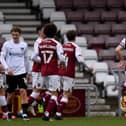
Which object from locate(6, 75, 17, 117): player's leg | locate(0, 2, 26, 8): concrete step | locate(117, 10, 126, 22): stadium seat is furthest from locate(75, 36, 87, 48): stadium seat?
locate(6, 75, 17, 117): player's leg

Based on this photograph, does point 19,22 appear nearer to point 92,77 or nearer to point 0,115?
point 92,77

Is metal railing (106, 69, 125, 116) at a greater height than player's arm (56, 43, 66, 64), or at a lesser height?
lesser

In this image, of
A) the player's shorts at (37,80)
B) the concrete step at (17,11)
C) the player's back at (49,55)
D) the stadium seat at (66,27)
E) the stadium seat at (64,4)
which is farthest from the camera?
the concrete step at (17,11)

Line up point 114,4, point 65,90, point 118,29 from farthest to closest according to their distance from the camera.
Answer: point 114,4
point 118,29
point 65,90

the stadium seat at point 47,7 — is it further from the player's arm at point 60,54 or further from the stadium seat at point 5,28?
the player's arm at point 60,54

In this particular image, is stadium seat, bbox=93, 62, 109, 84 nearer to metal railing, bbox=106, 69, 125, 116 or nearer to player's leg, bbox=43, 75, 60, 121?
metal railing, bbox=106, 69, 125, 116

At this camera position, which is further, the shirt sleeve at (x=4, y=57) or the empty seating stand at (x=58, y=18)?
the empty seating stand at (x=58, y=18)

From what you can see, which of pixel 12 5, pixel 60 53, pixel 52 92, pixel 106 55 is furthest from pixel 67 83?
pixel 12 5

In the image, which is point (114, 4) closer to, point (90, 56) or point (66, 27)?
point (66, 27)

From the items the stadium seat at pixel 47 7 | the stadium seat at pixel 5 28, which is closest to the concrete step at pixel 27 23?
the stadium seat at pixel 47 7

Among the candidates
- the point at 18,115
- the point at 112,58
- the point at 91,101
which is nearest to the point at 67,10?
the point at 112,58

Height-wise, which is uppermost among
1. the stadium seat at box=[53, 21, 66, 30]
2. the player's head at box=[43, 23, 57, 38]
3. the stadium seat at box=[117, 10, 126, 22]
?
the player's head at box=[43, 23, 57, 38]

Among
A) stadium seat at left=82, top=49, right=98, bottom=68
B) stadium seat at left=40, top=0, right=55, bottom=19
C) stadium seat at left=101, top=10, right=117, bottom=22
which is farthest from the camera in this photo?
stadium seat at left=101, top=10, right=117, bottom=22

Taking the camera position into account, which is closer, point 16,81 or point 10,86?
point 16,81
